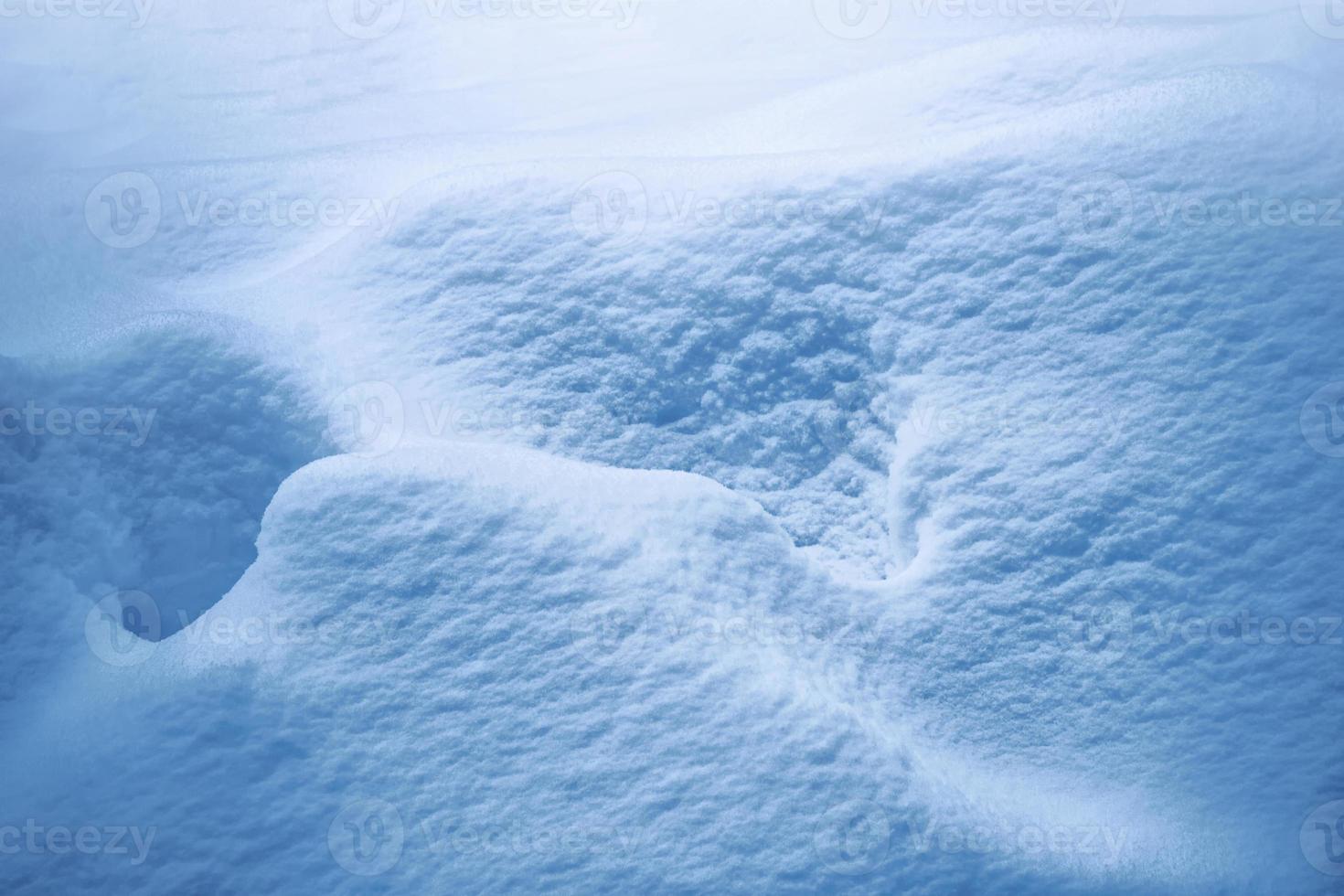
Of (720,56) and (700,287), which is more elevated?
(720,56)

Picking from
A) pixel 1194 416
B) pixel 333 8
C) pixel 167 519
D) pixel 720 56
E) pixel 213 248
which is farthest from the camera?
pixel 333 8

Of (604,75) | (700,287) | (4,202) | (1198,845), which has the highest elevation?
(604,75)

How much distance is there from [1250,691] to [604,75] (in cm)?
423

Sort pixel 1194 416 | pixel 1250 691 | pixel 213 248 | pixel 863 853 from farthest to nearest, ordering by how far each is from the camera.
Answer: pixel 213 248 < pixel 1194 416 < pixel 1250 691 < pixel 863 853

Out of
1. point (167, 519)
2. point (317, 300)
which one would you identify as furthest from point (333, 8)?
point (167, 519)

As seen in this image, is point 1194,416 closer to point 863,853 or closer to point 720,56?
point 863,853

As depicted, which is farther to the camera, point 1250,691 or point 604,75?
point 604,75

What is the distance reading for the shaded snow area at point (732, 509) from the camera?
258cm

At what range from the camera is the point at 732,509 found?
297 centimetres

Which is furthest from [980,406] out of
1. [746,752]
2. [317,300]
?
[317,300]

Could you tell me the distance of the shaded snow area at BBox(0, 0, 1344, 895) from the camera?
258 cm

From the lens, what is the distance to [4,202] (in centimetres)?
420

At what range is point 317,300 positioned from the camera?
3.58 m

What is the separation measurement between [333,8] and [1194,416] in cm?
566
